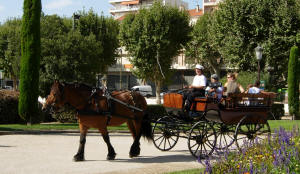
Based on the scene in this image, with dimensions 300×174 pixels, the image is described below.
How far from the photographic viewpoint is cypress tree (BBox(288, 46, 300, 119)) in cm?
2839

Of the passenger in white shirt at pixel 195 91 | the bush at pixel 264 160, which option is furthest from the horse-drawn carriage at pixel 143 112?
the bush at pixel 264 160

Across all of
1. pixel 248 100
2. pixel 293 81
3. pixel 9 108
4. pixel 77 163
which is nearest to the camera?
pixel 77 163

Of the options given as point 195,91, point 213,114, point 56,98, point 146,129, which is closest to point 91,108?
point 56,98

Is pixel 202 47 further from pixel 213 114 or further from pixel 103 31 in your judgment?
pixel 213 114

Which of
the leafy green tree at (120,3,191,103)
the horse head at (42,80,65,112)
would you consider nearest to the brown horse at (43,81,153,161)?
the horse head at (42,80,65,112)

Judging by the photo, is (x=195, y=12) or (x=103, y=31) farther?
(x=195, y=12)

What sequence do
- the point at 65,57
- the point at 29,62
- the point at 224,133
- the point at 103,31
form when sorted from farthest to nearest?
1. the point at 103,31
2. the point at 65,57
3. the point at 29,62
4. the point at 224,133

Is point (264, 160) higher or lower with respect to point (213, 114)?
lower

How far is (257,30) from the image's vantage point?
31.9m

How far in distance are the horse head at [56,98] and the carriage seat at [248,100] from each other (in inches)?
167

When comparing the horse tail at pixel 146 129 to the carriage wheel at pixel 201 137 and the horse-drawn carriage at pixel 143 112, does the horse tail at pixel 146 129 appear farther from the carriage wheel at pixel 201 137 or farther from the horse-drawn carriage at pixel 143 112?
the carriage wheel at pixel 201 137

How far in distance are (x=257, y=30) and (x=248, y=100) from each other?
72.0 ft

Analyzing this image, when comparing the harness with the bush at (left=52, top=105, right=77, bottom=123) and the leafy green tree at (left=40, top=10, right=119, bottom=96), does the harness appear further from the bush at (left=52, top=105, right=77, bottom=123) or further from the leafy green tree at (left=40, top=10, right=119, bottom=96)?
the leafy green tree at (left=40, top=10, right=119, bottom=96)

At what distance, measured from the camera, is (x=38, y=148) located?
1197 cm
